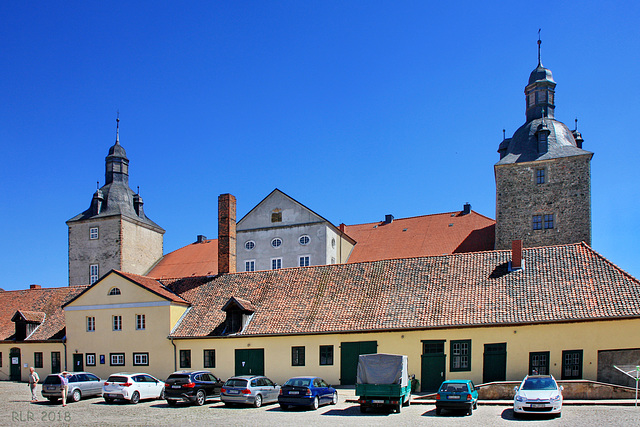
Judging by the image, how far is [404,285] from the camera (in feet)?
102

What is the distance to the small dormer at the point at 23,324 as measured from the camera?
37.8 metres

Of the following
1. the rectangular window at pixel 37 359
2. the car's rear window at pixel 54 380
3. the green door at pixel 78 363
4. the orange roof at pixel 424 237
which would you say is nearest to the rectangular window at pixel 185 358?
the green door at pixel 78 363

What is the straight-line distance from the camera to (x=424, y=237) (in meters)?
46.5

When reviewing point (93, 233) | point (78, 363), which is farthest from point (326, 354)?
point (93, 233)

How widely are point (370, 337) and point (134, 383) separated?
10.8m

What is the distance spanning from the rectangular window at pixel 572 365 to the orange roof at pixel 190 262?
31388 mm

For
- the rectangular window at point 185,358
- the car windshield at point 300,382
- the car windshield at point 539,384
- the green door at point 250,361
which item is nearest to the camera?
the car windshield at point 539,384

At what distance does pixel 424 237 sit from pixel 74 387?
28102mm

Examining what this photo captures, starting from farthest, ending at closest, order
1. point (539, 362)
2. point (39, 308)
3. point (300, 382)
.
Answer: point (39, 308)
point (539, 362)
point (300, 382)

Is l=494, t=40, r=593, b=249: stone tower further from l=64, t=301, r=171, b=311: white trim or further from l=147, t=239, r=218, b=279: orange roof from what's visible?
l=147, t=239, r=218, b=279: orange roof

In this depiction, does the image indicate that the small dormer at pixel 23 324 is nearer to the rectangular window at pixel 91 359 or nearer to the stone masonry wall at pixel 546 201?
the rectangular window at pixel 91 359

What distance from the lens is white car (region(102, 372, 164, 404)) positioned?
2531cm

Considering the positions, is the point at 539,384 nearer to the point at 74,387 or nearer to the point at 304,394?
the point at 304,394

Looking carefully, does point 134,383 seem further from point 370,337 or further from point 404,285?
point 404,285
